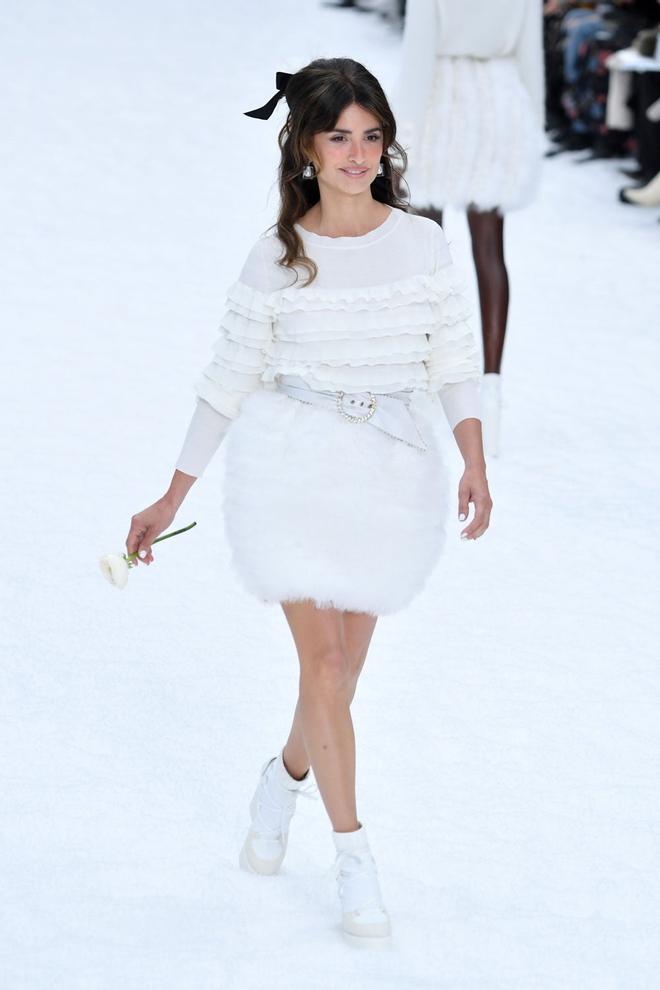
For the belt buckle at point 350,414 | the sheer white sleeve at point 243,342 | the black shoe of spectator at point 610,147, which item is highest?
the sheer white sleeve at point 243,342

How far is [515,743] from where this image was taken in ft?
8.33

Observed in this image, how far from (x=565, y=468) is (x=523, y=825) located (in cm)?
163

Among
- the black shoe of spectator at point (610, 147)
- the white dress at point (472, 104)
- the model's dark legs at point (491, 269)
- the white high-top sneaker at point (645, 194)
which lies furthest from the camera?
the black shoe of spectator at point (610, 147)

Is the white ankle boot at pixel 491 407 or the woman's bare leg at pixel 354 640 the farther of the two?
the white ankle boot at pixel 491 407

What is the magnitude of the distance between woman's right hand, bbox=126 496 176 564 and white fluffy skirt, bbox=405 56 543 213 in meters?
1.91

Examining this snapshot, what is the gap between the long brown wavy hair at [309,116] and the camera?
1980 millimetres

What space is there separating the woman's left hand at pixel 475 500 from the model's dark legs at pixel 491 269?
1.81 metres

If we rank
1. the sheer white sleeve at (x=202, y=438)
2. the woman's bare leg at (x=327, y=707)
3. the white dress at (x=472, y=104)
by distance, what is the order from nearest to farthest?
the woman's bare leg at (x=327, y=707)
the sheer white sleeve at (x=202, y=438)
the white dress at (x=472, y=104)

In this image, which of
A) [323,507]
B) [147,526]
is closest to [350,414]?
[323,507]

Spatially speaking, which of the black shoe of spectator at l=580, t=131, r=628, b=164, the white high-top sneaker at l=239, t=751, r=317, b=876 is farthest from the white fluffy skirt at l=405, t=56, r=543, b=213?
the black shoe of spectator at l=580, t=131, r=628, b=164

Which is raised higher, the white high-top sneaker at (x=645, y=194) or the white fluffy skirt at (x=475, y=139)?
the white fluffy skirt at (x=475, y=139)

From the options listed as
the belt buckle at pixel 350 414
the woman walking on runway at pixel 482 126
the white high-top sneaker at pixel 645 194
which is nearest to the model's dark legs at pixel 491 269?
the woman walking on runway at pixel 482 126

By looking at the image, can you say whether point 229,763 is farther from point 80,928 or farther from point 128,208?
point 128,208

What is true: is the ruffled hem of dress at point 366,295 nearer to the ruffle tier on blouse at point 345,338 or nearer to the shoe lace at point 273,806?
the ruffle tier on blouse at point 345,338
